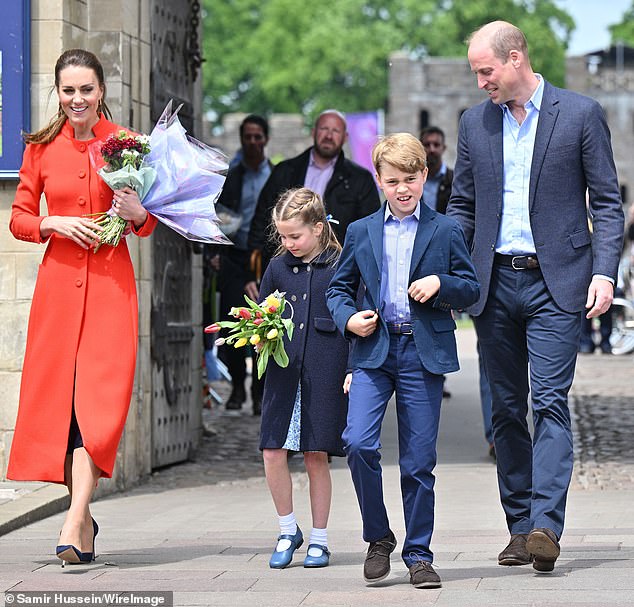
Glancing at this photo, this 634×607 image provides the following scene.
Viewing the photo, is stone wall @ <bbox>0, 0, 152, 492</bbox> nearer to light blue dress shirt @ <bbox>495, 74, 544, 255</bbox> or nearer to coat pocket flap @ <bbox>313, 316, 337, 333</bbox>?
coat pocket flap @ <bbox>313, 316, 337, 333</bbox>

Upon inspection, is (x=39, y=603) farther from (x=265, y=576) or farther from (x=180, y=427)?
(x=180, y=427)

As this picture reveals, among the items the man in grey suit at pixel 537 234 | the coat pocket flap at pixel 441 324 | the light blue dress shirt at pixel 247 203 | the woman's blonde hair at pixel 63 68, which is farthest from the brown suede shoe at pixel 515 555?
the light blue dress shirt at pixel 247 203

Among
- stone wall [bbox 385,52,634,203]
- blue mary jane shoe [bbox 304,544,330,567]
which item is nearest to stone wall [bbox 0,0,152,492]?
blue mary jane shoe [bbox 304,544,330,567]

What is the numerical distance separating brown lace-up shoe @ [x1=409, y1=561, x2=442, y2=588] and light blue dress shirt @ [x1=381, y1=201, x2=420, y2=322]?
88cm

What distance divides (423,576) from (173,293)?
4.53 metres

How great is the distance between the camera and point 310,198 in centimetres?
668

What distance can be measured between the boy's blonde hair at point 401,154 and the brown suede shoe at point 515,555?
149 centimetres

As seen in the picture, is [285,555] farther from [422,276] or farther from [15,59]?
[15,59]

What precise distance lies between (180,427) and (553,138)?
4.58 metres

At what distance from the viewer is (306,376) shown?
22.1ft

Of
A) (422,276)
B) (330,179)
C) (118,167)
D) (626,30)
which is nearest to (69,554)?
(118,167)

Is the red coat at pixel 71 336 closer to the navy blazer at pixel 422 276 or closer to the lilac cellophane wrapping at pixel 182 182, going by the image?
the lilac cellophane wrapping at pixel 182 182

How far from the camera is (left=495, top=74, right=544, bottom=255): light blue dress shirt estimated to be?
6.35 meters

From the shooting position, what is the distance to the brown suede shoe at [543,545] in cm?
599
